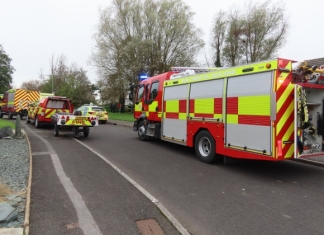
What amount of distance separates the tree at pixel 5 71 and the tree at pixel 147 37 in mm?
22581

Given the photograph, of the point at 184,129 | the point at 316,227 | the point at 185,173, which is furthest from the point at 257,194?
the point at 184,129

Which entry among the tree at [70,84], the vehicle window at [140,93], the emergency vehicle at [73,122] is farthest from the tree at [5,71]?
the vehicle window at [140,93]

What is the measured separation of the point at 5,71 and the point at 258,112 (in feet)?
161

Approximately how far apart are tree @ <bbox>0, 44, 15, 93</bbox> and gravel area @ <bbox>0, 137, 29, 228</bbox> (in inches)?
1650

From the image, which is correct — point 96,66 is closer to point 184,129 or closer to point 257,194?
point 184,129

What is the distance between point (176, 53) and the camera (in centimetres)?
3086

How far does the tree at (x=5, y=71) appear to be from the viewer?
44.1 metres

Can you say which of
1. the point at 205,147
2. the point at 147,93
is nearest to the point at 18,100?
the point at 147,93

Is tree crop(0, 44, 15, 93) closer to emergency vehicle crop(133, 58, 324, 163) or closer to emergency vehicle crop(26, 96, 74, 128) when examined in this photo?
emergency vehicle crop(26, 96, 74, 128)

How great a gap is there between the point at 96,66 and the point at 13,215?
1207 inches

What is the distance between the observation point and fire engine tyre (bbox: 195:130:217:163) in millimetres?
7057

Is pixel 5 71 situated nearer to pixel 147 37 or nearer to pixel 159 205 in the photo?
pixel 147 37

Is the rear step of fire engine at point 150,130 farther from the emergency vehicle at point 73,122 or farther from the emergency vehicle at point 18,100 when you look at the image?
the emergency vehicle at point 18,100

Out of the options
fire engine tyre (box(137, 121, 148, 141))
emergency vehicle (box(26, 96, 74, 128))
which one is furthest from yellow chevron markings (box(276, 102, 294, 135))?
emergency vehicle (box(26, 96, 74, 128))
